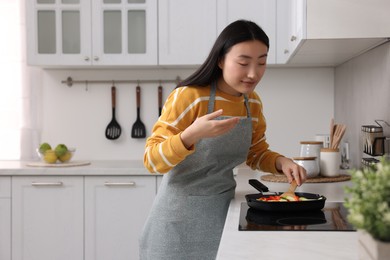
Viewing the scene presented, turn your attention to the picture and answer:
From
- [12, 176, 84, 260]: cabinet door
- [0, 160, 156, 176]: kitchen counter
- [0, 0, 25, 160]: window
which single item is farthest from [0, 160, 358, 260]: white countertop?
[0, 0, 25, 160]: window

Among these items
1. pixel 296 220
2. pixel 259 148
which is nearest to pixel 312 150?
pixel 259 148

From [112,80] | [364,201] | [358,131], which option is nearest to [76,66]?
[112,80]

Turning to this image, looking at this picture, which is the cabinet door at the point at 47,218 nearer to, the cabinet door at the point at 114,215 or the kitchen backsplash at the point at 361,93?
the cabinet door at the point at 114,215

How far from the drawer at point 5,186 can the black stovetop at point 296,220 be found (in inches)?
76.9

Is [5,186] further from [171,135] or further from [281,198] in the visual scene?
[281,198]

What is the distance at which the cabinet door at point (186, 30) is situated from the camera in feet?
11.9

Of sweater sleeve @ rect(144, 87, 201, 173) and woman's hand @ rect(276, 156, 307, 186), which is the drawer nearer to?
sweater sleeve @ rect(144, 87, 201, 173)

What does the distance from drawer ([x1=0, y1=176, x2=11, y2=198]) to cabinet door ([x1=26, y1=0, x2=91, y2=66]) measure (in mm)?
728

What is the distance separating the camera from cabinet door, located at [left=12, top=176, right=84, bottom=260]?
347 centimetres

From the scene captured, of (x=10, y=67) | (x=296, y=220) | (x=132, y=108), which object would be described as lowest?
(x=296, y=220)

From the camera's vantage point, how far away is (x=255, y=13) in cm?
360

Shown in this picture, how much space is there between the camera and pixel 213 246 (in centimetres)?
199

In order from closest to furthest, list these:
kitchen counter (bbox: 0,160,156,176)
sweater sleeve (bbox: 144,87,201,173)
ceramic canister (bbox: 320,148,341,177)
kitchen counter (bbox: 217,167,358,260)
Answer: kitchen counter (bbox: 217,167,358,260)
sweater sleeve (bbox: 144,87,201,173)
ceramic canister (bbox: 320,148,341,177)
kitchen counter (bbox: 0,160,156,176)

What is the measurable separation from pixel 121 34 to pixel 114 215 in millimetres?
1083
